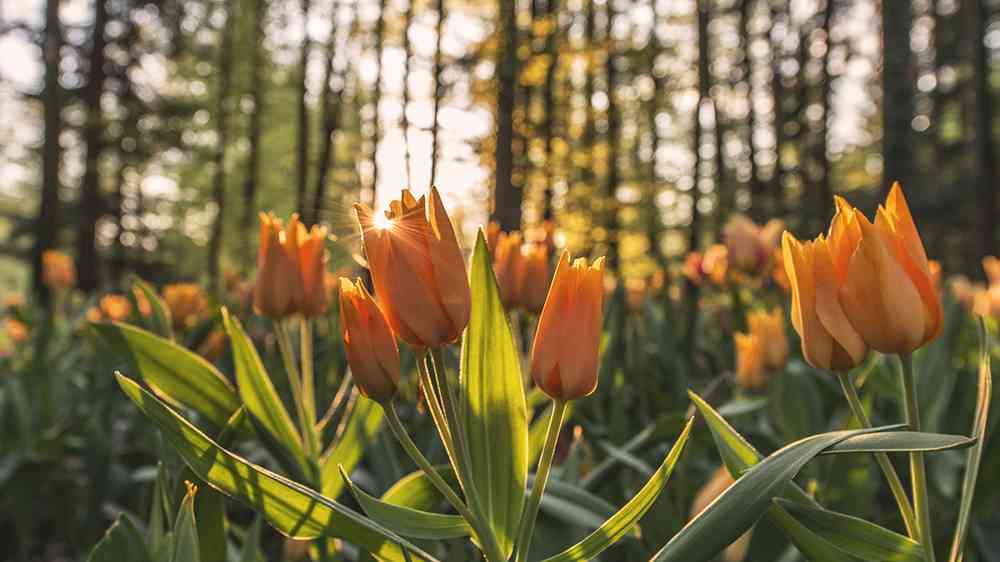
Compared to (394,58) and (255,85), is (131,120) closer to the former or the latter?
(255,85)

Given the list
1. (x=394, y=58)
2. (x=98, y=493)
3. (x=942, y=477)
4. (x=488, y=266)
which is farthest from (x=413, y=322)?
(x=394, y=58)

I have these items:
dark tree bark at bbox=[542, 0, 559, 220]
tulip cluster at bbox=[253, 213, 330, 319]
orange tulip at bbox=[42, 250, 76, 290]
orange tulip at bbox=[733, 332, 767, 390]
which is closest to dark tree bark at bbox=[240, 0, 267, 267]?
dark tree bark at bbox=[542, 0, 559, 220]

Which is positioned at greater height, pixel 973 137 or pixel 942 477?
pixel 973 137

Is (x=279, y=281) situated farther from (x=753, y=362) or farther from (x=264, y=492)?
(x=753, y=362)

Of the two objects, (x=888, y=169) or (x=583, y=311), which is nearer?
(x=583, y=311)

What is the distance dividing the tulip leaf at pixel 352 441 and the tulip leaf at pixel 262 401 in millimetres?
43

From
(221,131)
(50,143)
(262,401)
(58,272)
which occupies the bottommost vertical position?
(262,401)

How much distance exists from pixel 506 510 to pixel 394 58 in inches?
513

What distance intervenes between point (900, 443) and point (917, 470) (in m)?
0.17

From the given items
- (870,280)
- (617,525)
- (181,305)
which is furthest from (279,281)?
(181,305)

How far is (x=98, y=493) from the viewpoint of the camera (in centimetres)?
206

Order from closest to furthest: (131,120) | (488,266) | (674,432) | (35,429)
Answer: (488,266) < (674,432) < (35,429) < (131,120)

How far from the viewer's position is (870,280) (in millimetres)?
773

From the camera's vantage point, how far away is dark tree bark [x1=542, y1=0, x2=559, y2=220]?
9391mm
